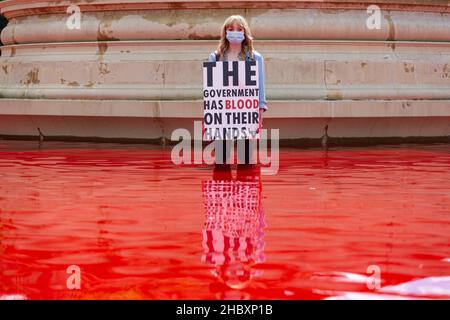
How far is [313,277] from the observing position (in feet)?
12.7

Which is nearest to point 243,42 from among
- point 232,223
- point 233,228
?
point 232,223

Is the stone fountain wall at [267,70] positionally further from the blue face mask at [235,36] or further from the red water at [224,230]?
the blue face mask at [235,36]

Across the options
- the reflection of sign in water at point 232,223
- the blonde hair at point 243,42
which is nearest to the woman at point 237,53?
the blonde hair at point 243,42

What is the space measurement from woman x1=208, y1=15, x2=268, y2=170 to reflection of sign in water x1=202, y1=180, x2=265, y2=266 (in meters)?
0.90

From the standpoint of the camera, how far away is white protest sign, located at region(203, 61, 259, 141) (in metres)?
7.71

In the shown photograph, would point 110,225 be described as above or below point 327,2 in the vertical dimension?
below

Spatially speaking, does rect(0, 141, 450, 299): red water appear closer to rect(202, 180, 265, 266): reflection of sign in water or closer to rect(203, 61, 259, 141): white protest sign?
rect(202, 180, 265, 266): reflection of sign in water

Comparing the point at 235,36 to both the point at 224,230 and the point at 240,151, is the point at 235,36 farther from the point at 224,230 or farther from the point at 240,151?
the point at 224,230

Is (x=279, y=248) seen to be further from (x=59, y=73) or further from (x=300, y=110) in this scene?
(x=59, y=73)

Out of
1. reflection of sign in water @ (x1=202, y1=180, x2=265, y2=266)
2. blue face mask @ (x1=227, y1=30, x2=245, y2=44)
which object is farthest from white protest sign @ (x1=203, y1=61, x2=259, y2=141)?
reflection of sign in water @ (x1=202, y1=180, x2=265, y2=266)

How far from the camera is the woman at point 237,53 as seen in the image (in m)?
7.57

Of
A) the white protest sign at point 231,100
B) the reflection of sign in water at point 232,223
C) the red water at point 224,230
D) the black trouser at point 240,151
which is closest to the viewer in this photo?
the red water at point 224,230

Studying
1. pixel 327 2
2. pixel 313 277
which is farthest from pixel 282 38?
pixel 313 277

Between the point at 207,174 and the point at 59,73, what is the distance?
3.77 metres
